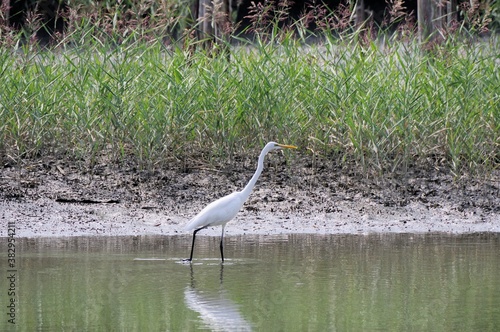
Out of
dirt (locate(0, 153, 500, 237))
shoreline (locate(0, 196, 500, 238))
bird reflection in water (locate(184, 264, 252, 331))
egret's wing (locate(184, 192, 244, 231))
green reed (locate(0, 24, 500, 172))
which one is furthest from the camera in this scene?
green reed (locate(0, 24, 500, 172))

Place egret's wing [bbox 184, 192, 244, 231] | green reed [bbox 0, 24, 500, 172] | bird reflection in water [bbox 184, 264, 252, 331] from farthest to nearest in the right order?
green reed [bbox 0, 24, 500, 172]
egret's wing [bbox 184, 192, 244, 231]
bird reflection in water [bbox 184, 264, 252, 331]

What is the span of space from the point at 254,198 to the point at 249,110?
84 cm

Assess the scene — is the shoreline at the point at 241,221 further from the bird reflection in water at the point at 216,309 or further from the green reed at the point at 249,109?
the bird reflection in water at the point at 216,309

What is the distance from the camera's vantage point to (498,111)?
29.9 feet

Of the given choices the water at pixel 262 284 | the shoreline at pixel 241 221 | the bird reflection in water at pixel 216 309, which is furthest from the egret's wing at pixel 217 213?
the bird reflection in water at pixel 216 309

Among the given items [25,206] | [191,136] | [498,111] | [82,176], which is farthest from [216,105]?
[498,111]

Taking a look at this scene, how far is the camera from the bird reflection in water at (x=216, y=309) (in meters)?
4.89

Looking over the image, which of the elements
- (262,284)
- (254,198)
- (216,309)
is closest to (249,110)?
(254,198)

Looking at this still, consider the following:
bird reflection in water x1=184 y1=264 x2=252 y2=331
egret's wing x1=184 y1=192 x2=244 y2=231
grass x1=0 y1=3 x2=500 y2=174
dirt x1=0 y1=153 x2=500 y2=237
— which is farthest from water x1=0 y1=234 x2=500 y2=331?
grass x1=0 y1=3 x2=500 y2=174

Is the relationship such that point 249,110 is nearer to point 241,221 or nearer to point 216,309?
point 241,221

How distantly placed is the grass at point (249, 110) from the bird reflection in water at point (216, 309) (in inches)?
131

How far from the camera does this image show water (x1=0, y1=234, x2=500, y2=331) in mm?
4973

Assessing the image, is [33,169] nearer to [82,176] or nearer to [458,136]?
[82,176]

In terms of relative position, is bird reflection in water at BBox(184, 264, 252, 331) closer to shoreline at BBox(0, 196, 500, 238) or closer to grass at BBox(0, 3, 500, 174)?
shoreline at BBox(0, 196, 500, 238)
